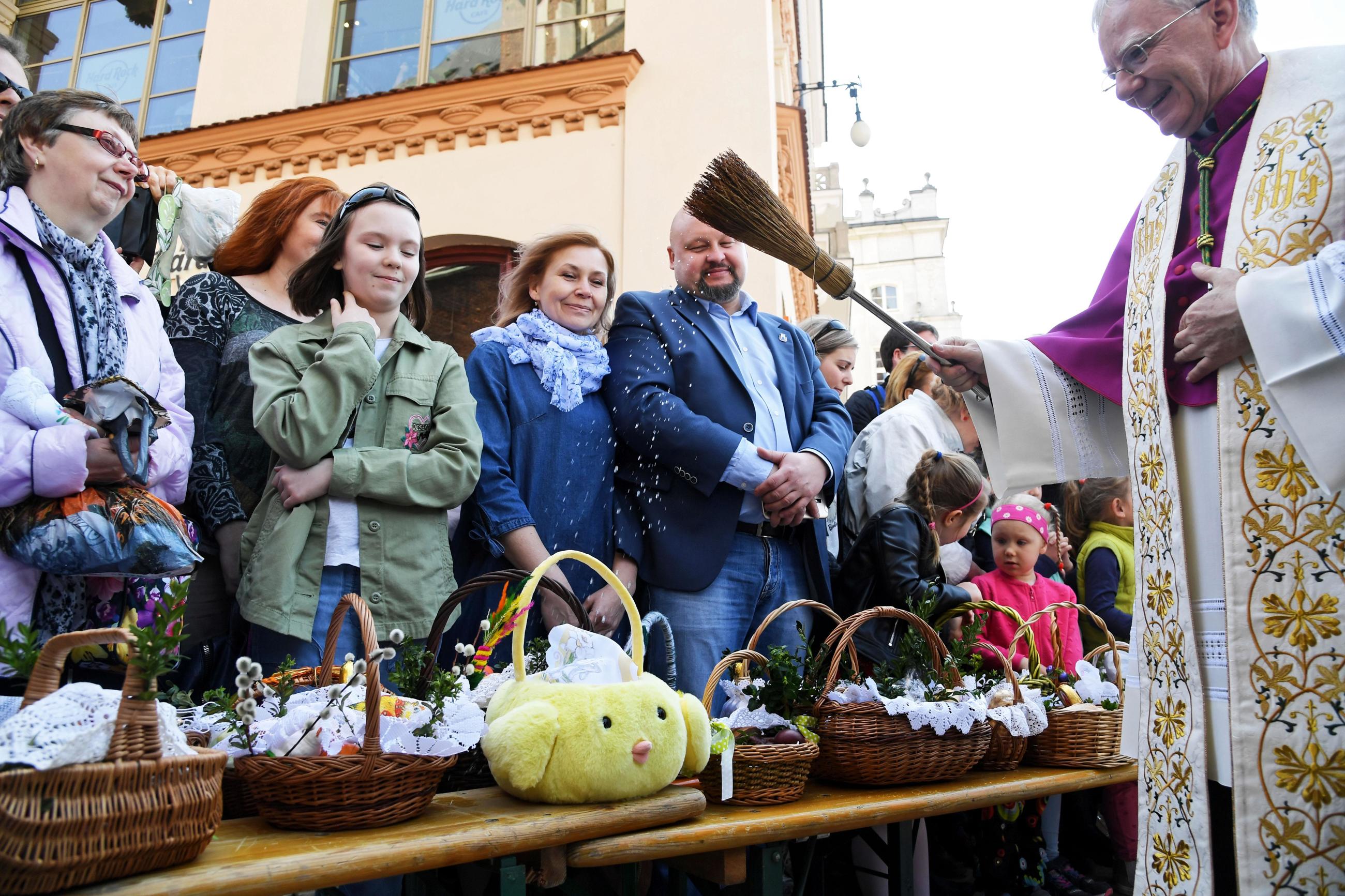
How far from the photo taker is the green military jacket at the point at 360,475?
2.47m

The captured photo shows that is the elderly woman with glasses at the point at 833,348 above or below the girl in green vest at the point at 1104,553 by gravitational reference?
above

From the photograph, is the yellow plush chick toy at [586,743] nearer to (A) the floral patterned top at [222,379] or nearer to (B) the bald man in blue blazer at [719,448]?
(B) the bald man in blue blazer at [719,448]

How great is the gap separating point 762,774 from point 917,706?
500mm

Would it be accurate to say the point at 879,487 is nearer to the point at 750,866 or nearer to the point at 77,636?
the point at 750,866

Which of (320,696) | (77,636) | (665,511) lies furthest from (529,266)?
(77,636)

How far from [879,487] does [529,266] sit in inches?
64.5

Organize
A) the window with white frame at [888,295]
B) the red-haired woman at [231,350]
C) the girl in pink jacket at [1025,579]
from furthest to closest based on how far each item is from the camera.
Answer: the window with white frame at [888,295] → the girl in pink jacket at [1025,579] → the red-haired woman at [231,350]

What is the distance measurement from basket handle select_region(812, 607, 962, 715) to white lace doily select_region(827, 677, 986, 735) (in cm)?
4

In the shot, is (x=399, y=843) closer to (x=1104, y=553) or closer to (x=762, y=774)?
(x=762, y=774)

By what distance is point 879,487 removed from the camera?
395 centimetres

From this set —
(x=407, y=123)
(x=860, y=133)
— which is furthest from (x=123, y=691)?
(x=860, y=133)

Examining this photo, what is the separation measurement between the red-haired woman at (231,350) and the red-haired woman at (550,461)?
637mm

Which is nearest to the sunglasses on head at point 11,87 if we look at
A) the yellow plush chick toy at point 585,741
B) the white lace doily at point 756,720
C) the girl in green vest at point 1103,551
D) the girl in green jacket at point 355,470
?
the girl in green jacket at point 355,470

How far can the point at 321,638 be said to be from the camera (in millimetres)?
2484
